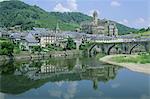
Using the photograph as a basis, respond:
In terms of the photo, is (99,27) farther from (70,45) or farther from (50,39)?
(70,45)

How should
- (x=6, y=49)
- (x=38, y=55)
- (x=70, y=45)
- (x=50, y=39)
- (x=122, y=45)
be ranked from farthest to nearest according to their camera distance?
(x=50, y=39) < (x=70, y=45) < (x=122, y=45) < (x=38, y=55) < (x=6, y=49)

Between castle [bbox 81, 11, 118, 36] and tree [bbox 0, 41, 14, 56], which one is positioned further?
castle [bbox 81, 11, 118, 36]

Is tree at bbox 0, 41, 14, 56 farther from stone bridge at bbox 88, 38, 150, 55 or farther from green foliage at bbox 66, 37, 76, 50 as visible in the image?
stone bridge at bbox 88, 38, 150, 55

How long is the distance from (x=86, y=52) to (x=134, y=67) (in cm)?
3103

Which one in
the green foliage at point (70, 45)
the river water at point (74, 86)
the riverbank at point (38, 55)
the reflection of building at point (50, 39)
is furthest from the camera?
the reflection of building at point (50, 39)

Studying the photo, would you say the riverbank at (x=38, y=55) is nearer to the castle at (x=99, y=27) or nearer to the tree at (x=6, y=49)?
the tree at (x=6, y=49)

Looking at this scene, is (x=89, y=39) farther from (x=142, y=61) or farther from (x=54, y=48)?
(x=142, y=61)

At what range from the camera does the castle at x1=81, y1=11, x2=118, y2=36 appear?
104m

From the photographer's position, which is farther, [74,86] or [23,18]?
[23,18]

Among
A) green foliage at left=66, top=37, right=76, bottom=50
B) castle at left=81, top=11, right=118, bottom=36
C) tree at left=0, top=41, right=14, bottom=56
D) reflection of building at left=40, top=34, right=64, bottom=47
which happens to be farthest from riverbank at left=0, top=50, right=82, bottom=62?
castle at left=81, top=11, right=118, bottom=36

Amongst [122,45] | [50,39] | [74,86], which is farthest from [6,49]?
[50,39]

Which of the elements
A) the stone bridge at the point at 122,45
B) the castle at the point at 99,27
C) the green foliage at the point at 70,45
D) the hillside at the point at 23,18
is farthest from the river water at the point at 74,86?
the hillside at the point at 23,18

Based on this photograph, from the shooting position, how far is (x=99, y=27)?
10419 cm

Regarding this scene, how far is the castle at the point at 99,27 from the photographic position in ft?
341
